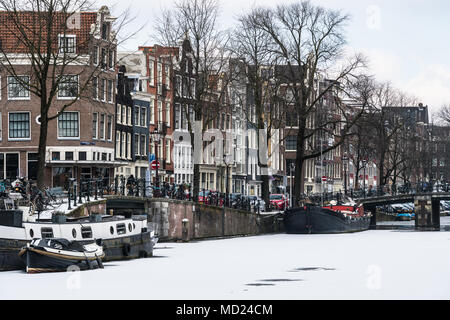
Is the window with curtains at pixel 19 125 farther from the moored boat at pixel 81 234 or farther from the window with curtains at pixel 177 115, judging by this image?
the moored boat at pixel 81 234

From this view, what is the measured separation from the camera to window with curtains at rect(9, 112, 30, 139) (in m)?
64.1

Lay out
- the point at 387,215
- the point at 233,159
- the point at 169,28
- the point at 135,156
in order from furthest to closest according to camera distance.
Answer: the point at 387,215 < the point at 233,159 < the point at 135,156 < the point at 169,28

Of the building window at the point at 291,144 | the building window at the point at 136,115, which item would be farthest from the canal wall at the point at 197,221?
the building window at the point at 291,144

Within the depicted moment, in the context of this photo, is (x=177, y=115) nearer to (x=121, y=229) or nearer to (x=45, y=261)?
(x=121, y=229)

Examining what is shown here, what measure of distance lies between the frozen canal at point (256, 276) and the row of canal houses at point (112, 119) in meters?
11.3

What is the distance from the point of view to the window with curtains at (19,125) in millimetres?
64062

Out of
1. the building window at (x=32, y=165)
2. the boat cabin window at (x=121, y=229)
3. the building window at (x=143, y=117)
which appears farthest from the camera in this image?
the building window at (x=143, y=117)

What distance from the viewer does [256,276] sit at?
114ft

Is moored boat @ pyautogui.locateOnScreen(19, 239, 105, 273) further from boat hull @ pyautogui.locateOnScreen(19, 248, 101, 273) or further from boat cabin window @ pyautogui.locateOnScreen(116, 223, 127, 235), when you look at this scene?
boat cabin window @ pyautogui.locateOnScreen(116, 223, 127, 235)

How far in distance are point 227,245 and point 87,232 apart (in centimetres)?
1475

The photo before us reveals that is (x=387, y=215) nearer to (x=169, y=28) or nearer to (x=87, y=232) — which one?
(x=169, y=28)

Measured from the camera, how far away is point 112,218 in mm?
41250
